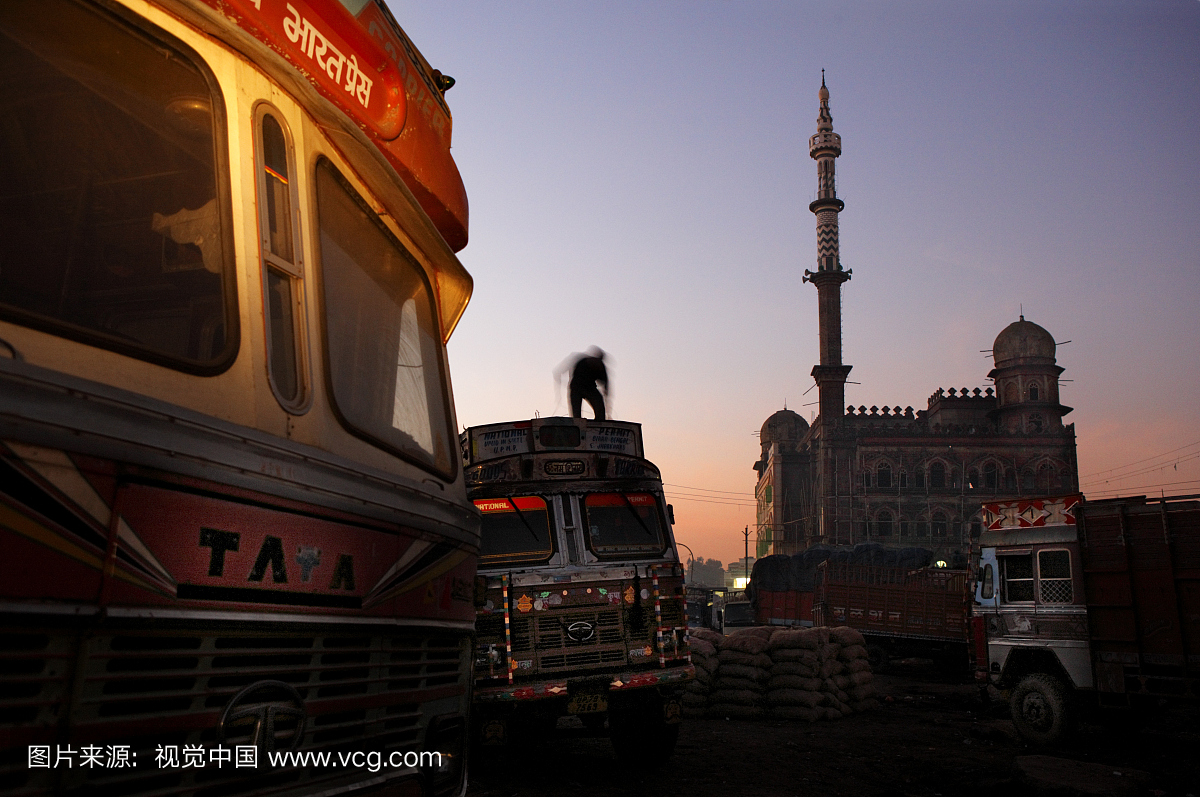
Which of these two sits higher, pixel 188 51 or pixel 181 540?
pixel 188 51

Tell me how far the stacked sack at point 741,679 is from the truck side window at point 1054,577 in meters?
3.98

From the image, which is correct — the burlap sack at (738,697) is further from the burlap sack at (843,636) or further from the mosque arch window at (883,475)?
the mosque arch window at (883,475)

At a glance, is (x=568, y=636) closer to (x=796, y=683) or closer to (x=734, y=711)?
(x=734, y=711)

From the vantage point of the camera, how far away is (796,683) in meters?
12.5

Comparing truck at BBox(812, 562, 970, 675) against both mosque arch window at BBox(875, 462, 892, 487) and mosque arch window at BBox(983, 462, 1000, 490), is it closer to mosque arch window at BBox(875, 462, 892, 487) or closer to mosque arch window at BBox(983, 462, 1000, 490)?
mosque arch window at BBox(875, 462, 892, 487)

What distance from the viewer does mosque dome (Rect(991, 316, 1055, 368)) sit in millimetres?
59000

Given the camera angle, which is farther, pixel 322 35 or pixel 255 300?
pixel 322 35

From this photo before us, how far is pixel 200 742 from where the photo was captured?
69.2 inches

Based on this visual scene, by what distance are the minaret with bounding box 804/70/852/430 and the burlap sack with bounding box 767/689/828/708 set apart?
1862 inches

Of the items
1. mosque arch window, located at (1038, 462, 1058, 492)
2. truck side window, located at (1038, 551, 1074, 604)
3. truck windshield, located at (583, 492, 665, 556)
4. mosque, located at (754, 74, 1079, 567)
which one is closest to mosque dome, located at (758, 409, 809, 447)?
mosque, located at (754, 74, 1079, 567)

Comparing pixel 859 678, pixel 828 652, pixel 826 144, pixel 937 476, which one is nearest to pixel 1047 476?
pixel 937 476

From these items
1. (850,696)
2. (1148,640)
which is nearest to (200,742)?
(1148,640)

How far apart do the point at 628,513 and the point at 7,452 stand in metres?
7.57

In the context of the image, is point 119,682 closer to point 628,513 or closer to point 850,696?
point 628,513
